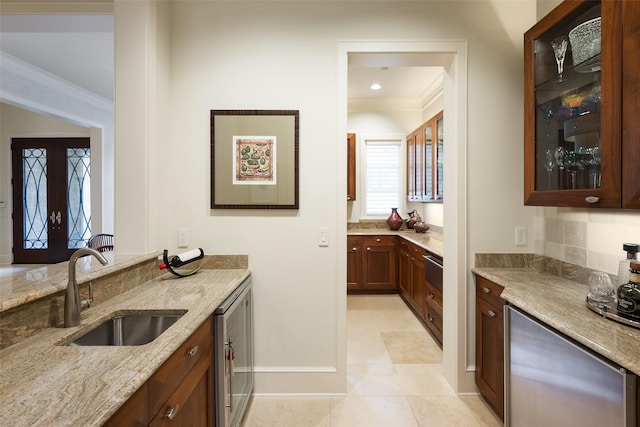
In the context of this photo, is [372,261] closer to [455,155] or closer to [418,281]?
[418,281]

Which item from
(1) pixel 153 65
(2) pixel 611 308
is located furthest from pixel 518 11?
(1) pixel 153 65

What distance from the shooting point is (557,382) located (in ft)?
4.38

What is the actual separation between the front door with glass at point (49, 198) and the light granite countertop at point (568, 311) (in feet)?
21.5

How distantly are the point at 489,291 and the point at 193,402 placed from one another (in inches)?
70.7

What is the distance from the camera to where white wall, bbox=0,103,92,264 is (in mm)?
5645

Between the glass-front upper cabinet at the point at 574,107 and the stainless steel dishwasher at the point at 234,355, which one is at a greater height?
the glass-front upper cabinet at the point at 574,107

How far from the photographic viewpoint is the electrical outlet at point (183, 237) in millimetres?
2256

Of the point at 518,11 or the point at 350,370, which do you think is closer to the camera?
the point at 518,11

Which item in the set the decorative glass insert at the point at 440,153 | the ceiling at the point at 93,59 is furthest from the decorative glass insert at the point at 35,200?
the decorative glass insert at the point at 440,153

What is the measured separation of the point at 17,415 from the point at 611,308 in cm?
203

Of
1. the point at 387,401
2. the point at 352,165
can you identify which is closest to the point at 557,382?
the point at 387,401

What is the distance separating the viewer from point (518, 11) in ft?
7.26

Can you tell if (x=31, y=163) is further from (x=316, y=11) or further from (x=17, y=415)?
(x=17, y=415)

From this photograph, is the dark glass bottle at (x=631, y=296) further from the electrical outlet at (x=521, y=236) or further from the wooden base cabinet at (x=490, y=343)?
the electrical outlet at (x=521, y=236)
